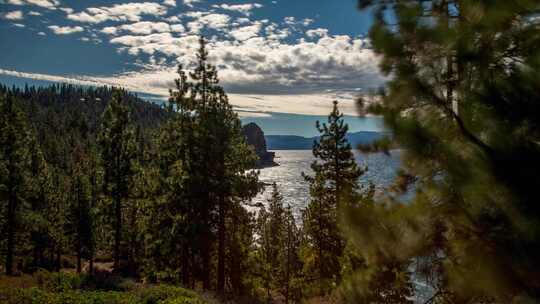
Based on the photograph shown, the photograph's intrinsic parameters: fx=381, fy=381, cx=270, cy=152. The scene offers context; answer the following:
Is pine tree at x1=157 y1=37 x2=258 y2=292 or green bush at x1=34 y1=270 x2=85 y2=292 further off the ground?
pine tree at x1=157 y1=37 x2=258 y2=292

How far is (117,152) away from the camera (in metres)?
24.7

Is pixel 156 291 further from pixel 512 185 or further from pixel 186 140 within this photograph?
pixel 512 185

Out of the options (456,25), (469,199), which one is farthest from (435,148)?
(456,25)

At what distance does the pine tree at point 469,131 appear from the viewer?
357cm

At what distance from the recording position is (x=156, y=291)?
13.0 meters

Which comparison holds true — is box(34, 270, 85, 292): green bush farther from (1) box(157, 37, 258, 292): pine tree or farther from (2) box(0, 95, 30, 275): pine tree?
(2) box(0, 95, 30, 275): pine tree

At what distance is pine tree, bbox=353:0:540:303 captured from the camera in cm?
357

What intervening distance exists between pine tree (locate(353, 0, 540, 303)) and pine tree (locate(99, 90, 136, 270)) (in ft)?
73.8

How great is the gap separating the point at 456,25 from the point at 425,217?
219cm

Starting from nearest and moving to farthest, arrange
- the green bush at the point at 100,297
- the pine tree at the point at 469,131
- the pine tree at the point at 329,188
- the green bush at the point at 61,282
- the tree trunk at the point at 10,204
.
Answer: the pine tree at the point at 469,131 < the green bush at the point at 100,297 < the green bush at the point at 61,282 < the pine tree at the point at 329,188 < the tree trunk at the point at 10,204

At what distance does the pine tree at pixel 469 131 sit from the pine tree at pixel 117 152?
22505mm

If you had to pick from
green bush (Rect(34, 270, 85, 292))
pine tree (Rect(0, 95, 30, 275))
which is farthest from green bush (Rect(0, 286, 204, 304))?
pine tree (Rect(0, 95, 30, 275))

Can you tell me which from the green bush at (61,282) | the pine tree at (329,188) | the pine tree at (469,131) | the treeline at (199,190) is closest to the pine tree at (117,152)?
the treeline at (199,190)

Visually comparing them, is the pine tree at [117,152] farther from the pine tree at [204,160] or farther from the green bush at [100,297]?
the green bush at [100,297]
